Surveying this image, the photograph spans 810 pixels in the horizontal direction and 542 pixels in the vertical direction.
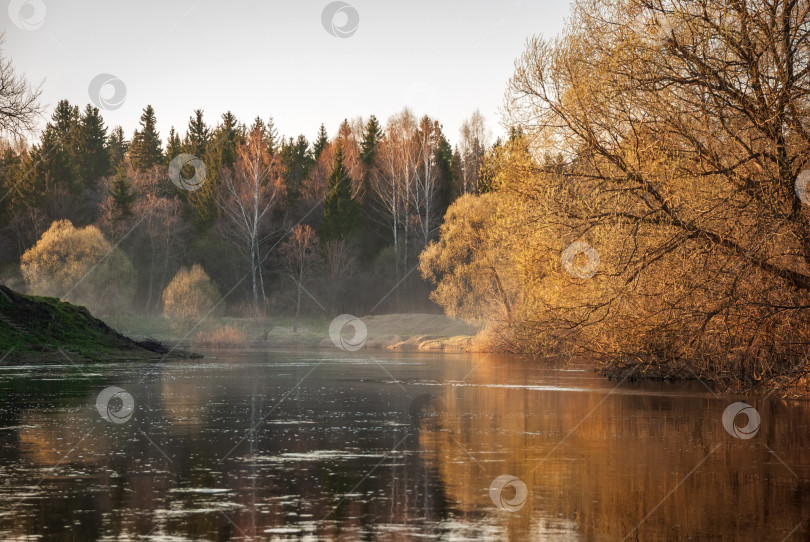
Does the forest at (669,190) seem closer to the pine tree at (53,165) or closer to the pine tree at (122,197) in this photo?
the pine tree at (122,197)

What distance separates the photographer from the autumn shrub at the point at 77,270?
3231 inches

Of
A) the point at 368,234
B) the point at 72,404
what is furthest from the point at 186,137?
the point at 72,404

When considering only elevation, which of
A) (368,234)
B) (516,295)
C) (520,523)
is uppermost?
(368,234)

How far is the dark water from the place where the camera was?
1066cm

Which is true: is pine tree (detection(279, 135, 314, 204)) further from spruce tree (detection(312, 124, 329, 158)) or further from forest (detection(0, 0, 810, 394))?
forest (detection(0, 0, 810, 394))

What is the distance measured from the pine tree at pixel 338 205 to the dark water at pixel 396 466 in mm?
67731

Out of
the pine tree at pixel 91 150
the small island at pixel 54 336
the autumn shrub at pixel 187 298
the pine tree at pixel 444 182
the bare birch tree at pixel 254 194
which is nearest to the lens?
the small island at pixel 54 336

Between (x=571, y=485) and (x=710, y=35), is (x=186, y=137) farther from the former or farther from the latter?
(x=571, y=485)

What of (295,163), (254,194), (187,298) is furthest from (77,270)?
(295,163)

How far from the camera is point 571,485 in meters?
13.3

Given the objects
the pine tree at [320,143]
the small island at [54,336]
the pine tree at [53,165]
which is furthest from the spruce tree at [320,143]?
the small island at [54,336]

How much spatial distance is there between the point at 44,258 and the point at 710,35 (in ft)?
233

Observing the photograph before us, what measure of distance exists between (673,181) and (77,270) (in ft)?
226

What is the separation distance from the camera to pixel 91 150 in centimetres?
11281
